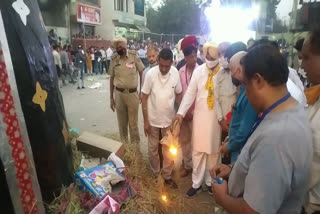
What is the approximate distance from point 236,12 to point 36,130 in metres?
14.0

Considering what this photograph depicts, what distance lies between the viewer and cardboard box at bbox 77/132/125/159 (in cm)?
337

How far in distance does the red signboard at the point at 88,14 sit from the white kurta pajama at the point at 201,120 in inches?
848

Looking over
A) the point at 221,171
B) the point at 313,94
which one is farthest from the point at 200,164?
the point at 313,94

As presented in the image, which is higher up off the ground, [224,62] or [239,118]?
[224,62]

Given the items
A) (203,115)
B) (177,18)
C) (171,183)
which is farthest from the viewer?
(177,18)

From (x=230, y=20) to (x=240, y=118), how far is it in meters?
11.7

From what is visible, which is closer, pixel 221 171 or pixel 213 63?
pixel 221 171

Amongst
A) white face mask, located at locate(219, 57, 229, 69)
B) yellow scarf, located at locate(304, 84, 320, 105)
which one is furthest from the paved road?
yellow scarf, located at locate(304, 84, 320, 105)

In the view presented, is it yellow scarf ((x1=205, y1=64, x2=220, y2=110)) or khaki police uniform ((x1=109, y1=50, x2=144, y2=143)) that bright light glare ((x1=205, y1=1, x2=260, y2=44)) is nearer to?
khaki police uniform ((x1=109, y1=50, x2=144, y2=143))

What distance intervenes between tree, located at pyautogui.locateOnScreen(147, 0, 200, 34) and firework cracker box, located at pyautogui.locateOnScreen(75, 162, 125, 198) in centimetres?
4345

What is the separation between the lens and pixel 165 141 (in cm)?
345

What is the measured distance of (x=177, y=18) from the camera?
146 feet

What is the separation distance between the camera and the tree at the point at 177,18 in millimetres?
44531

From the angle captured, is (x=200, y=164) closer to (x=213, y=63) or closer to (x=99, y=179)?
(x=213, y=63)
